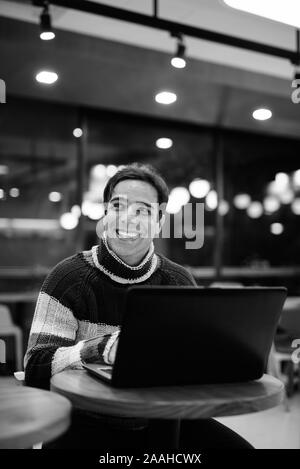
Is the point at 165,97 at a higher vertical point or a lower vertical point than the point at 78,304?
higher

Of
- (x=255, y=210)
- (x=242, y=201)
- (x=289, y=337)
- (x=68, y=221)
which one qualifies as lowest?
(x=289, y=337)

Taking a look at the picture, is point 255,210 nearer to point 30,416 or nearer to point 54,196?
point 54,196

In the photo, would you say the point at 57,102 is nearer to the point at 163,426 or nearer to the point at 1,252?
the point at 1,252

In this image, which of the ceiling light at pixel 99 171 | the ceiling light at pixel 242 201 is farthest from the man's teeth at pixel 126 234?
→ the ceiling light at pixel 242 201

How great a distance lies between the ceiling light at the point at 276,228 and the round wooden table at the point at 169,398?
5700 mm

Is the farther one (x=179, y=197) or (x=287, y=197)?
(x=287, y=197)

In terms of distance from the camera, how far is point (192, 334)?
1.20 meters

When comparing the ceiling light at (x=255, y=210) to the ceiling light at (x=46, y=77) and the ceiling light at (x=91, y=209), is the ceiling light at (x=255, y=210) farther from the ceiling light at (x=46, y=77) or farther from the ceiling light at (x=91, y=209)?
the ceiling light at (x=46, y=77)

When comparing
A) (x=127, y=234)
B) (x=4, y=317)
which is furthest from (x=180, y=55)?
(x=4, y=317)

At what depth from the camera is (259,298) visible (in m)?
1.27

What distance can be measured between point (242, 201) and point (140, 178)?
5.11m

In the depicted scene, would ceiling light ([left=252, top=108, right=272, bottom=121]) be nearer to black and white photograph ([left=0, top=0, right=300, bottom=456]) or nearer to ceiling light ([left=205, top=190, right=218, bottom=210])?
black and white photograph ([left=0, top=0, right=300, bottom=456])

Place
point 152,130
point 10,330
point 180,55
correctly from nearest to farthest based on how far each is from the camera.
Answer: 1. point 180,55
2. point 10,330
3. point 152,130

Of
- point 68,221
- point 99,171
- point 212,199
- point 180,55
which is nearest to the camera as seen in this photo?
point 180,55
